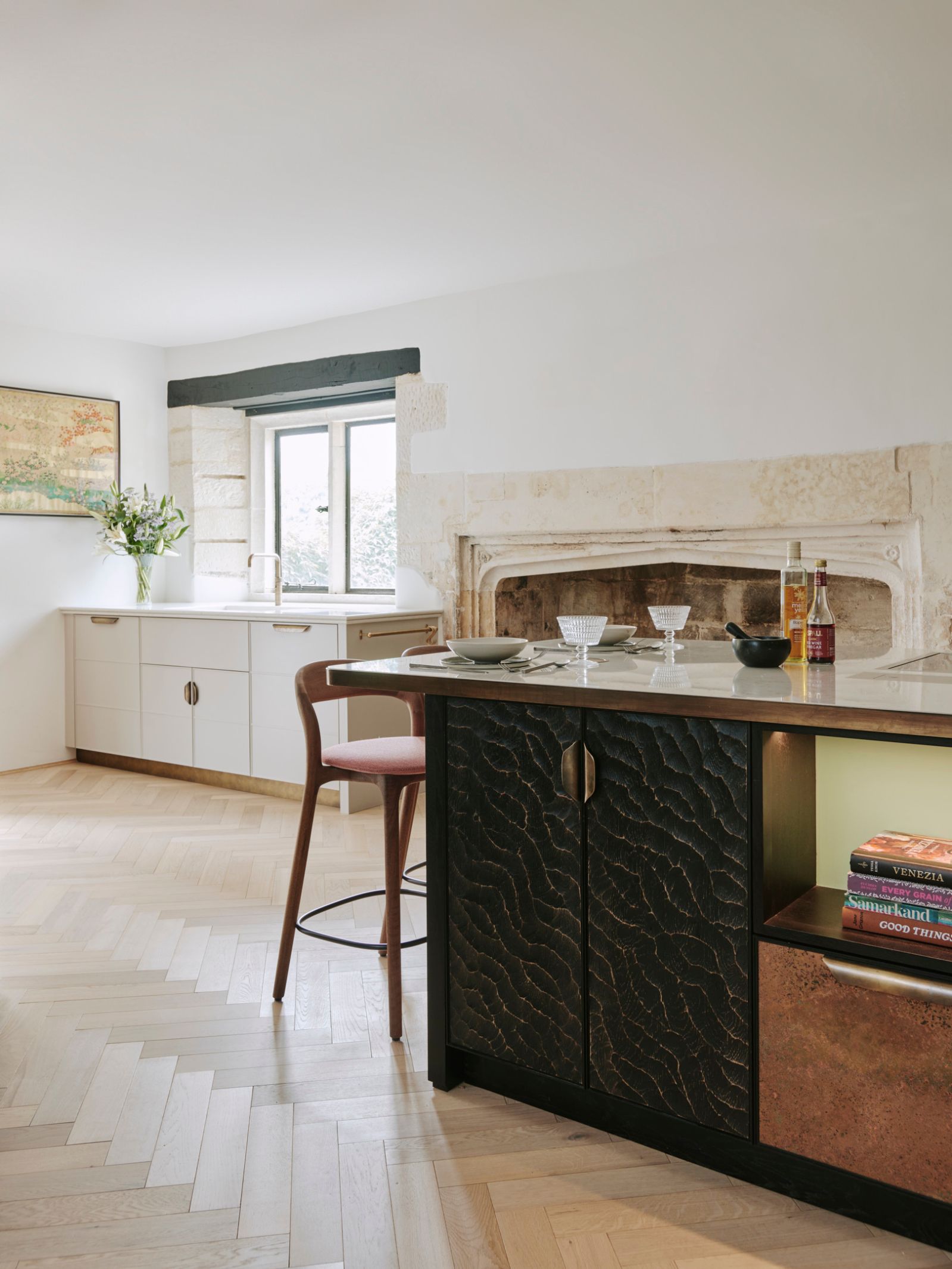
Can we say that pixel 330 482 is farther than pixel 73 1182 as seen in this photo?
Yes

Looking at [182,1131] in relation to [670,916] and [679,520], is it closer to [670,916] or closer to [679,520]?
[670,916]

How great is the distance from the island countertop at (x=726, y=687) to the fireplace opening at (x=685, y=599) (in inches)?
69.7

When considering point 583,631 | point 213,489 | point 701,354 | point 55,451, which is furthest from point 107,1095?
point 213,489

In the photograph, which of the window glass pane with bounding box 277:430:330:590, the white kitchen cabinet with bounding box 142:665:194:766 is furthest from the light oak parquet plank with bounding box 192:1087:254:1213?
the window glass pane with bounding box 277:430:330:590

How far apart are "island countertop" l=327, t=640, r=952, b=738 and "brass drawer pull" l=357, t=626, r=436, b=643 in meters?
2.16

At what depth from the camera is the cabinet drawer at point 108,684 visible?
206 inches

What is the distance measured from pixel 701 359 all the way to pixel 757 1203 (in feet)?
10.4

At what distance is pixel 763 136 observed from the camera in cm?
299

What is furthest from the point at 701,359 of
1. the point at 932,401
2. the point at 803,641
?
the point at 803,641

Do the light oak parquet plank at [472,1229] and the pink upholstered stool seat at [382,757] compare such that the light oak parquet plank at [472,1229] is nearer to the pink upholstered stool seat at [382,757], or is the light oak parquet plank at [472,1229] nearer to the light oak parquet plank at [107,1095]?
the light oak parquet plank at [107,1095]

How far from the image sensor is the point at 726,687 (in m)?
1.75

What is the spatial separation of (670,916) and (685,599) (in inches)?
118

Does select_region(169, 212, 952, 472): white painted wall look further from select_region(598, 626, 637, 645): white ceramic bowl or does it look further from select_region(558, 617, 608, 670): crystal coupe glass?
select_region(558, 617, 608, 670): crystal coupe glass

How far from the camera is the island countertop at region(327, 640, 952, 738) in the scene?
147cm
